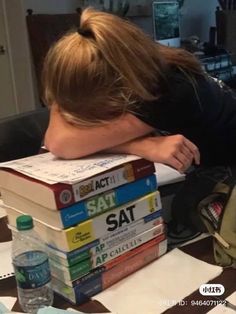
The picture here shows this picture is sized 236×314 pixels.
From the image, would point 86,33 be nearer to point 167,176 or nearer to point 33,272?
point 167,176

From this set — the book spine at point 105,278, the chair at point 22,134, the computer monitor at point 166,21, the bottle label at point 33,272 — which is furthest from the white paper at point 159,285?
the computer monitor at point 166,21

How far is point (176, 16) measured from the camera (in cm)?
369

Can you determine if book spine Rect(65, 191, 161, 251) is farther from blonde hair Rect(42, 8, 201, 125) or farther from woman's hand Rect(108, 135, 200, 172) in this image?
blonde hair Rect(42, 8, 201, 125)

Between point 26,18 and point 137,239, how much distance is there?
2.58 metres

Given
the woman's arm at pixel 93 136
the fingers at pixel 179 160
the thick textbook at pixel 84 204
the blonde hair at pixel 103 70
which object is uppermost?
the blonde hair at pixel 103 70

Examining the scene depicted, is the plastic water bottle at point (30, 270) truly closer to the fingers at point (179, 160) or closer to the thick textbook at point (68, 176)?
the thick textbook at point (68, 176)

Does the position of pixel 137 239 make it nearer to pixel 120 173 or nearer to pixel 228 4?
pixel 120 173

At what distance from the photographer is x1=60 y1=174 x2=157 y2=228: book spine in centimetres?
74

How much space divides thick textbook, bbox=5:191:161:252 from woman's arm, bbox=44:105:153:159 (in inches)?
5.7

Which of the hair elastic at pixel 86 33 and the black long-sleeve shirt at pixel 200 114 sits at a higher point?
the hair elastic at pixel 86 33

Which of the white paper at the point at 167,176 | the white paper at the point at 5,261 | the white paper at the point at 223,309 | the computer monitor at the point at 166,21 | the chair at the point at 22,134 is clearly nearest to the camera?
the white paper at the point at 223,309

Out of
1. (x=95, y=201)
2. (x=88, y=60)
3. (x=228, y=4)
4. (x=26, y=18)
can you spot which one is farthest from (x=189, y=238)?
(x=228, y=4)

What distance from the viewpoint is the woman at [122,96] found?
0.89m

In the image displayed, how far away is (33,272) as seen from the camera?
2.31ft
